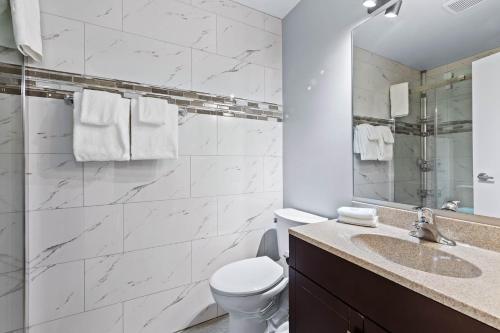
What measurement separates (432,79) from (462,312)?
99 centimetres

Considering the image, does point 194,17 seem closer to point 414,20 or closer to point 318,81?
point 318,81

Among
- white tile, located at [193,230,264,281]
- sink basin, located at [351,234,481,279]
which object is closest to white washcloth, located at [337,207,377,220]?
sink basin, located at [351,234,481,279]

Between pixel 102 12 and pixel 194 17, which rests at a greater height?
pixel 194 17

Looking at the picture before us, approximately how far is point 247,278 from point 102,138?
121 centimetres

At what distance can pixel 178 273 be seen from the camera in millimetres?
1669

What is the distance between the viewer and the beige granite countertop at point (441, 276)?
0.56 meters

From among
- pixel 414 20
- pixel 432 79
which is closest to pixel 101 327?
pixel 432 79

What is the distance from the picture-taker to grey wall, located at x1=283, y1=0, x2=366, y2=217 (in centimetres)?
153

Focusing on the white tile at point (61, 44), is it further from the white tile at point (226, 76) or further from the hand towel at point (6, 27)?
the white tile at point (226, 76)

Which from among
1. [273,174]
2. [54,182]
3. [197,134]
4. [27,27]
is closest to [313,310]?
[273,174]

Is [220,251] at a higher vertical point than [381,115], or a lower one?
lower

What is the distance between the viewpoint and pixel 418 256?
0.98 meters

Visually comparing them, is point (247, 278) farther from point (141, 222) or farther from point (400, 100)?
point (400, 100)

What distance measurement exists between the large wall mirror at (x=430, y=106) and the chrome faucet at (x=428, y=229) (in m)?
0.09
